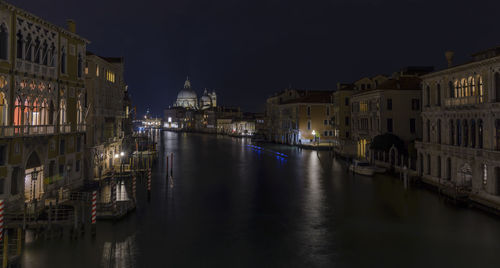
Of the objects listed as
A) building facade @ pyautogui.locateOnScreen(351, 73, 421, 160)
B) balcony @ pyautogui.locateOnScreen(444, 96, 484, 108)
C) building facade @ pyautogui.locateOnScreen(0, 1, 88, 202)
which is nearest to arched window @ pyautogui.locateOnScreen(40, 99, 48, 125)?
building facade @ pyautogui.locateOnScreen(0, 1, 88, 202)

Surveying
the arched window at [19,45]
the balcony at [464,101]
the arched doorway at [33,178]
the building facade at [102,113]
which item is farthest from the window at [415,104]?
the arched window at [19,45]

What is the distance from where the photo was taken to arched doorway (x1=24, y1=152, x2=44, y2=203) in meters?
20.0

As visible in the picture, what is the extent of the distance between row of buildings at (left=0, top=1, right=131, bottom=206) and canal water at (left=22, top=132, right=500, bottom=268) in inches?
207

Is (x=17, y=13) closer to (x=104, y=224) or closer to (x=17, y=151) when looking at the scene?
(x=17, y=151)

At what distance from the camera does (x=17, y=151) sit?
19.0 metres

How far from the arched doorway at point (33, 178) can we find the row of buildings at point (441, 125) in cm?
2545

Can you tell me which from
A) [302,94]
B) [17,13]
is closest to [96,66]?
[17,13]

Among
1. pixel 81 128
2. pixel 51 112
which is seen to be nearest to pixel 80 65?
pixel 81 128

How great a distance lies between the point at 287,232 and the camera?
17.2 m

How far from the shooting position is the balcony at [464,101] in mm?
22759

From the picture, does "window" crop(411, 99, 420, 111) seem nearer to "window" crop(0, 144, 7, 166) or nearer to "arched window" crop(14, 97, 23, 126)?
"arched window" crop(14, 97, 23, 126)

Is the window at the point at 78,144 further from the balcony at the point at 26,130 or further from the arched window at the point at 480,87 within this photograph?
the arched window at the point at 480,87

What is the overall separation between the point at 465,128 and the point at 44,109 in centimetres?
2706

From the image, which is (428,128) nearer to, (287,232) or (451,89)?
(451,89)
